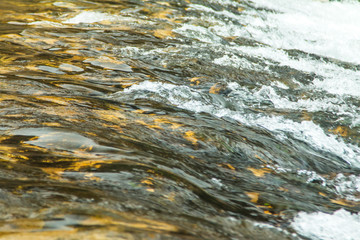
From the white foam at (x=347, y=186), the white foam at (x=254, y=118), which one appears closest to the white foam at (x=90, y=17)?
the white foam at (x=254, y=118)

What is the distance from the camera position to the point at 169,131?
379cm

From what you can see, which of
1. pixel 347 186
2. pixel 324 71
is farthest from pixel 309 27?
pixel 347 186

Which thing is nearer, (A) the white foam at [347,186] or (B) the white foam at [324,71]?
(A) the white foam at [347,186]

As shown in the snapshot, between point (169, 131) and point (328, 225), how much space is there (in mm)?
1819

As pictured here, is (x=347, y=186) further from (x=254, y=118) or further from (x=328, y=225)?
(x=254, y=118)

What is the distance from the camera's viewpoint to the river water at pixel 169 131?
215 cm

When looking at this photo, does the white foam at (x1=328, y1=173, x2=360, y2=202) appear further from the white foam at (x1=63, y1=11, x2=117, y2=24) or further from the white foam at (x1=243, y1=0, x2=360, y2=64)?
the white foam at (x1=63, y1=11, x2=117, y2=24)

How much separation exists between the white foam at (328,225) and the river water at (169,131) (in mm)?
10

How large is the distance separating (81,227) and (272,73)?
5.67 meters

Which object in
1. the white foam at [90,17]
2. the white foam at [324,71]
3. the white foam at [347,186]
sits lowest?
the white foam at [347,186]

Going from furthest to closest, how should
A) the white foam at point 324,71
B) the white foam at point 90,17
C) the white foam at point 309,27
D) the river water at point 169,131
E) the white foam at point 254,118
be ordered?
the white foam at point 309,27 → the white foam at point 90,17 → the white foam at point 324,71 → the white foam at point 254,118 → the river water at point 169,131

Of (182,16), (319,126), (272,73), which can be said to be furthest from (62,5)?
(319,126)

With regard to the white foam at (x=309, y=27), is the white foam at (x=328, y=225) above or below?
below

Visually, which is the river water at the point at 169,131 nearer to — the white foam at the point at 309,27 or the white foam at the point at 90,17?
the white foam at the point at 90,17
